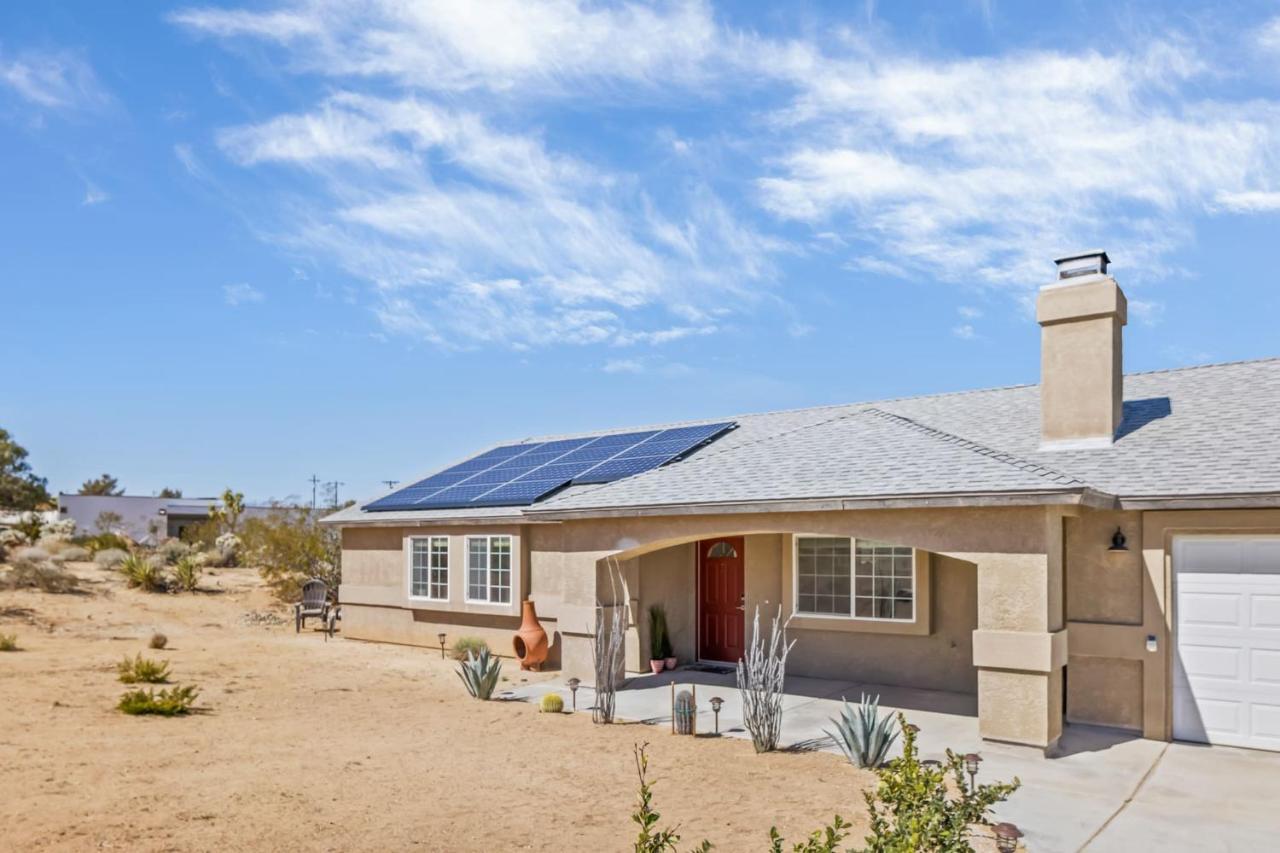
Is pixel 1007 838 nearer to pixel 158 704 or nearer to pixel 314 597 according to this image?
pixel 158 704

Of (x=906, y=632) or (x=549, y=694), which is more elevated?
(x=906, y=632)

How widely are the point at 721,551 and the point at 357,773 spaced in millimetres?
8591

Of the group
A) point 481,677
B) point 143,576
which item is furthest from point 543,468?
point 143,576

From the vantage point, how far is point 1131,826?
26.1 ft

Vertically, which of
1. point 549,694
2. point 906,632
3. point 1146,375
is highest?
point 1146,375

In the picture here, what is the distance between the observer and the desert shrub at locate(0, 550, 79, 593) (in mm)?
25969

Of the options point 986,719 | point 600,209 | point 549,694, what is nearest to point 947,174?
point 600,209

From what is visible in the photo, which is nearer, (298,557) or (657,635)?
(657,635)

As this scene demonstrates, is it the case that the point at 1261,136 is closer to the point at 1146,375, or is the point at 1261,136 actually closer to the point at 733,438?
the point at 1146,375

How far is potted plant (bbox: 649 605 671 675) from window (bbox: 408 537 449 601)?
201 inches

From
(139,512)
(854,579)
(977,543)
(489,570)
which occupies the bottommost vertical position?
(139,512)

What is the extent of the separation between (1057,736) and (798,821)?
4.16 m

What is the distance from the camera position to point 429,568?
64.2 ft

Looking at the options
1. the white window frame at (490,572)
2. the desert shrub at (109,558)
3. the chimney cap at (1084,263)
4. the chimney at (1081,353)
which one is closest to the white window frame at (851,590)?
the chimney at (1081,353)
